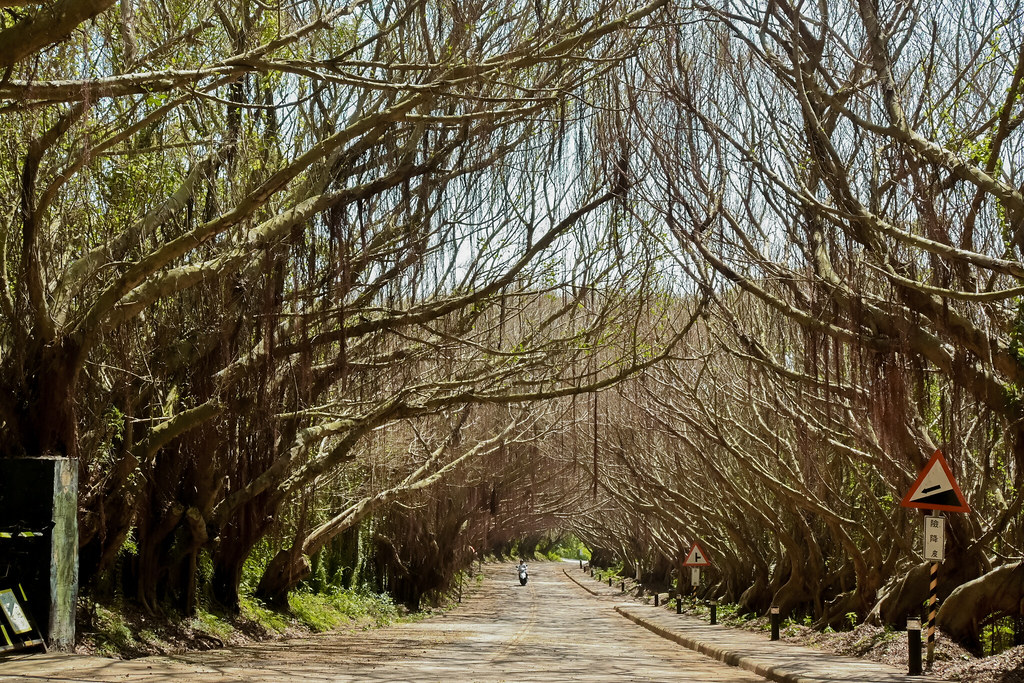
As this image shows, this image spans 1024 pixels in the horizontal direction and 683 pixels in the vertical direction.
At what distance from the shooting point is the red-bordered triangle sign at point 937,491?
11492 millimetres

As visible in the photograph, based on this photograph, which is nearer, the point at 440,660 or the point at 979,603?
the point at 979,603

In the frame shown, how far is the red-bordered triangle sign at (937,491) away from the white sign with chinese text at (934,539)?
37cm

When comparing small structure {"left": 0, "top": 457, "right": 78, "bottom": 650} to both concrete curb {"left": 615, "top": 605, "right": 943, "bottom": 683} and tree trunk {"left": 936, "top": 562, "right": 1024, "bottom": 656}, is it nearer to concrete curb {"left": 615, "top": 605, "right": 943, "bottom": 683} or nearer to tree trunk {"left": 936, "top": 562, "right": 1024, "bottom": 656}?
concrete curb {"left": 615, "top": 605, "right": 943, "bottom": 683}

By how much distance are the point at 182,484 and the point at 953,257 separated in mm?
11897

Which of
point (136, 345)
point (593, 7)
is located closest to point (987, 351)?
point (593, 7)

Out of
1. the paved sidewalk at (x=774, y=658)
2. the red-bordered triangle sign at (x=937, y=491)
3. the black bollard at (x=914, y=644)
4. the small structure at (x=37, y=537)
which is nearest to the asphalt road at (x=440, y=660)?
the paved sidewalk at (x=774, y=658)

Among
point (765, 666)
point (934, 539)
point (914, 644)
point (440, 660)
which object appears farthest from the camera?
point (765, 666)

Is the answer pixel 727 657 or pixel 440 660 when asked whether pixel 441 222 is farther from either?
pixel 727 657

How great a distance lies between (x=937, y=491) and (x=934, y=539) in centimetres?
67

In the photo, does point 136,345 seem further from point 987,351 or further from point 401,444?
point 401,444

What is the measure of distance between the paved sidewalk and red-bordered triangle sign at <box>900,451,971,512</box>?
188 centimetres

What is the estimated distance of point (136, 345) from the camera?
41.5ft

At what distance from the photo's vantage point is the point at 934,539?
39.5 ft

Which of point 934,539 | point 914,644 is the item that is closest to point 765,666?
point 914,644
